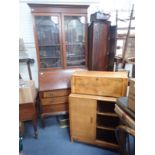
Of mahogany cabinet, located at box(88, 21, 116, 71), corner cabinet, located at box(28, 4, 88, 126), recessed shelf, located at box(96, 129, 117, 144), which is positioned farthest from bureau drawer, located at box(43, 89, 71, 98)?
recessed shelf, located at box(96, 129, 117, 144)

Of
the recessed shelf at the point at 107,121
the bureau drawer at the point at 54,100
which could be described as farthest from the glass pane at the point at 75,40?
the recessed shelf at the point at 107,121

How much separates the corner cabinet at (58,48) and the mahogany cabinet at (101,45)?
0.65 feet

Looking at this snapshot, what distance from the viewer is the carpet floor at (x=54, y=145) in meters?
2.01

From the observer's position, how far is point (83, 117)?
201 centimetres

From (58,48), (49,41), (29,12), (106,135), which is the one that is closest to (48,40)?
(49,41)

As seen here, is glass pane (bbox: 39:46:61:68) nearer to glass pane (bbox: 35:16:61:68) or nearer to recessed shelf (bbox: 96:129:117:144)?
glass pane (bbox: 35:16:61:68)

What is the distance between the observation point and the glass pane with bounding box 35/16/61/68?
2.40 m

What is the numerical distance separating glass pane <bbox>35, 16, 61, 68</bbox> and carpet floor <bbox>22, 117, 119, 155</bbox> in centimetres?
106

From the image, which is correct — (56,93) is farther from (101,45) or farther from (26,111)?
(101,45)

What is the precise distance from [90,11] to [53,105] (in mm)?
1823

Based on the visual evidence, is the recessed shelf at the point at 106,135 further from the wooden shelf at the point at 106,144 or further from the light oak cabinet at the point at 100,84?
the light oak cabinet at the point at 100,84

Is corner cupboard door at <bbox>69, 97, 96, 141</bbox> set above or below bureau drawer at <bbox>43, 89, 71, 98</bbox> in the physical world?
below
